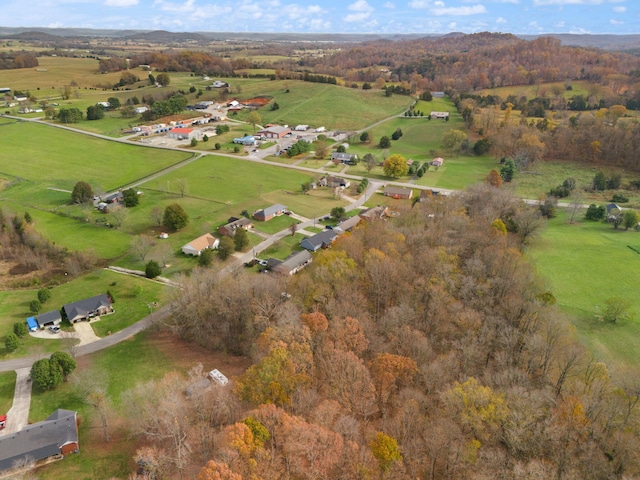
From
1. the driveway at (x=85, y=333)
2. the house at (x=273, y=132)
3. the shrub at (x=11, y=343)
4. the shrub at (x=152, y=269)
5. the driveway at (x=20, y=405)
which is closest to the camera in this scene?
the driveway at (x=20, y=405)

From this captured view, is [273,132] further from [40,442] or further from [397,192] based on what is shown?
[40,442]

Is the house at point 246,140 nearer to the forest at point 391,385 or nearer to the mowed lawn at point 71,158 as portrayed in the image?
the mowed lawn at point 71,158

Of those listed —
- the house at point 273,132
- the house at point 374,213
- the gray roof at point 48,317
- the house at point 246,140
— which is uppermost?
the house at point 273,132

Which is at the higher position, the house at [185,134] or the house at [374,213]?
the house at [185,134]

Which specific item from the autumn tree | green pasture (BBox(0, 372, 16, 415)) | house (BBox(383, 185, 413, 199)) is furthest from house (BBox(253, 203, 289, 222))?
green pasture (BBox(0, 372, 16, 415))

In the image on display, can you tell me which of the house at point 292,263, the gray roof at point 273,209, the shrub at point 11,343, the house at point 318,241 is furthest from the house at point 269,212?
the shrub at point 11,343

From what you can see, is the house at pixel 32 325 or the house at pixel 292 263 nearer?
the house at pixel 32 325
